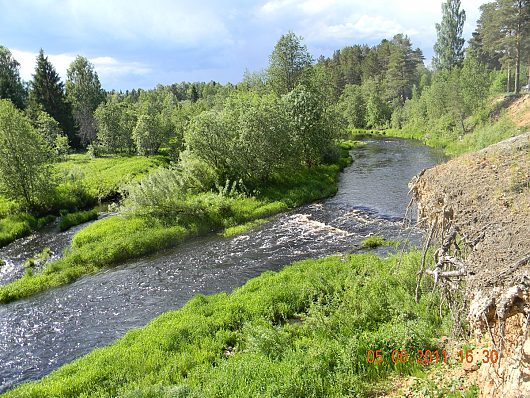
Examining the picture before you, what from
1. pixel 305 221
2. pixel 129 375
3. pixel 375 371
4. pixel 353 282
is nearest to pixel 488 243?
pixel 375 371

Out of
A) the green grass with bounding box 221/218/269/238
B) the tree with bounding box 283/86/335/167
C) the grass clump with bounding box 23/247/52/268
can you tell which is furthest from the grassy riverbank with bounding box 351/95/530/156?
the grass clump with bounding box 23/247/52/268

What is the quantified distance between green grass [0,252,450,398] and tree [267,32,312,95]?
1972 inches

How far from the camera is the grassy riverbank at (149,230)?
2341 centimetres

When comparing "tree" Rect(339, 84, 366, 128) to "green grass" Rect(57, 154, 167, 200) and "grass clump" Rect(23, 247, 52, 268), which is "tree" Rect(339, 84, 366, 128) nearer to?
"green grass" Rect(57, 154, 167, 200)

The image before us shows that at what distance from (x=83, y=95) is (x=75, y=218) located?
65.6m

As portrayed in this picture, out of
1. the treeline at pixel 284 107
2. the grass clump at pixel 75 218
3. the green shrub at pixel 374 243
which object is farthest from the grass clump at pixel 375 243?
the grass clump at pixel 75 218

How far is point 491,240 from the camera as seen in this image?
7.53 m

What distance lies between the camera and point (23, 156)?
35.2 meters

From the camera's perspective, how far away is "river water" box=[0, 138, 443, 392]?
16406mm

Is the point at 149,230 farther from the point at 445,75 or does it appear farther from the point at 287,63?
the point at 445,75

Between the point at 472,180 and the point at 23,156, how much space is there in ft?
124

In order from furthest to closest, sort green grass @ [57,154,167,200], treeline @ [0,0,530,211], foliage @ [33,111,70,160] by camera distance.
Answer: foliage @ [33,111,70,160]
green grass @ [57,154,167,200]
treeline @ [0,0,530,211]

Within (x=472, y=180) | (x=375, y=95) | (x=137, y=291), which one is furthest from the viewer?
(x=375, y=95)

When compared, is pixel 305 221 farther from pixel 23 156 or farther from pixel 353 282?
pixel 23 156
